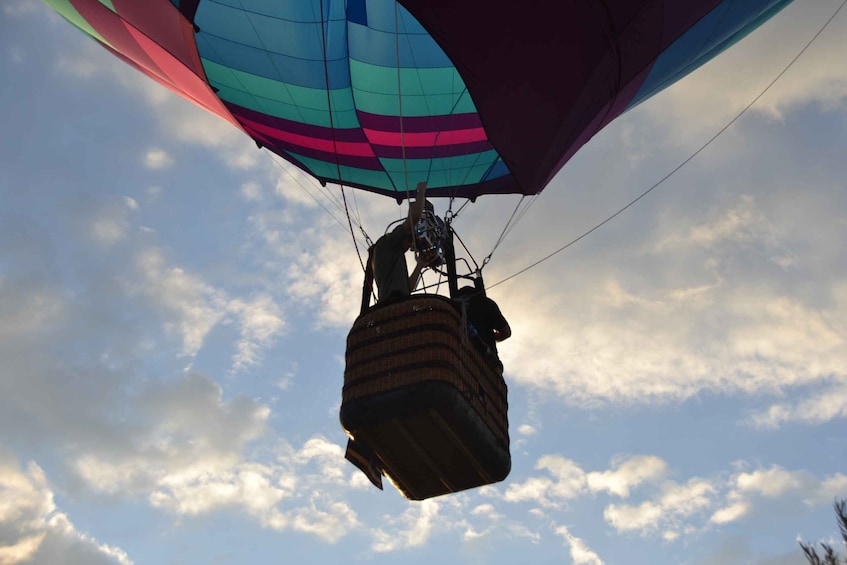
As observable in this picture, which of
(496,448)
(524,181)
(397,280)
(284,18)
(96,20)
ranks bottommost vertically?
(496,448)

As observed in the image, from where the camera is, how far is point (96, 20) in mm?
8867

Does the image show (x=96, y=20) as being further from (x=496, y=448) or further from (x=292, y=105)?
(x=496, y=448)

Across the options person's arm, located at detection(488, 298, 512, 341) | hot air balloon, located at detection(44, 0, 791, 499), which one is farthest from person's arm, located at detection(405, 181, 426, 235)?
person's arm, located at detection(488, 298, 512, 341)

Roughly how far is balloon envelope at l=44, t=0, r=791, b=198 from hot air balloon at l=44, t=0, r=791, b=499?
0.05 feet

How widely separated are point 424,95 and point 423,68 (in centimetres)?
27

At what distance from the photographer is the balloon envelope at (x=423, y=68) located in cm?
686

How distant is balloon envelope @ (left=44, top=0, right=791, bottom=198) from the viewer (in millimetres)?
6859

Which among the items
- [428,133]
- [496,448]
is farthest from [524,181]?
[496,448]

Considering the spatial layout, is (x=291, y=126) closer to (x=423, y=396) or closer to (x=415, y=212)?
(x=415, y=212)

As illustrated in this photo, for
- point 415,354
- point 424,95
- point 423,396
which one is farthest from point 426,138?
point 423,396

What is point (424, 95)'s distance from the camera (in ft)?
28.6

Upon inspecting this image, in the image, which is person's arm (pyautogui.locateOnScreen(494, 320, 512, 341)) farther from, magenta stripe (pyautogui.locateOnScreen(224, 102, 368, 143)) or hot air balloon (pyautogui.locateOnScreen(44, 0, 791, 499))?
magenta stripe (pyautogui.locateOnScreen(224, 102, 368, 143))

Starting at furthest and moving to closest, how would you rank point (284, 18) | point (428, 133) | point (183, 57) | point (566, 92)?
point (428, 133), point (183, 57), point (284, 18), point (566, 92)

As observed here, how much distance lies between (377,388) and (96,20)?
4770 millimetres
